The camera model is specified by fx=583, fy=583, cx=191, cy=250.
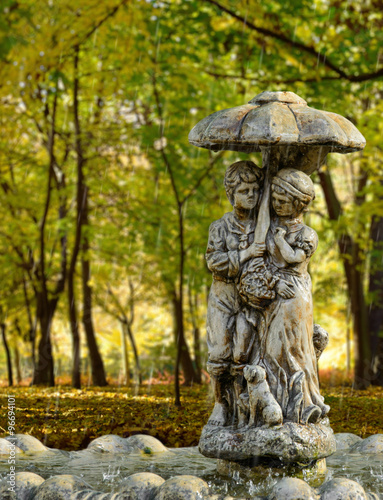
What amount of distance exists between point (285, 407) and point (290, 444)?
1.04ft

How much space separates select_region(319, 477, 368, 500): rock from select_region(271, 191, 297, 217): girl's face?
210cm

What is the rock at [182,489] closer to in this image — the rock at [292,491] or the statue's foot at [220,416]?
the rock at [292,491]

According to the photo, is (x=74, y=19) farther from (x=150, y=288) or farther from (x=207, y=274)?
(x=150, y=288)

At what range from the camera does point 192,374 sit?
13656 millimetres

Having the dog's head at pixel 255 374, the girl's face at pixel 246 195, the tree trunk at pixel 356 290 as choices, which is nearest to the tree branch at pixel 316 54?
the tree trunk at pixel 356 290

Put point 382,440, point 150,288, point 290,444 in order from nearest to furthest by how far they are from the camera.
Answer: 1. point 290,444
2. point 382,440
3. point 150,288

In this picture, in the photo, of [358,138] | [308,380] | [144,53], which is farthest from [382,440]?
[144,53]

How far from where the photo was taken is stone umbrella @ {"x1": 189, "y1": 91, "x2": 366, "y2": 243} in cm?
444

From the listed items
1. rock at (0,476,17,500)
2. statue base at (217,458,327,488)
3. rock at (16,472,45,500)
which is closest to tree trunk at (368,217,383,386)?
statue base at (217,458,327,488)

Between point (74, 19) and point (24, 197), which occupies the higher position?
point (74, 19)

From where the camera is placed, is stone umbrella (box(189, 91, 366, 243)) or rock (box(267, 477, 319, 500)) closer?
rock (box(267, 477, 319, 500))

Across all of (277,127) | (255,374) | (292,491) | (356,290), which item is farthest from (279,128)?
(356,290)

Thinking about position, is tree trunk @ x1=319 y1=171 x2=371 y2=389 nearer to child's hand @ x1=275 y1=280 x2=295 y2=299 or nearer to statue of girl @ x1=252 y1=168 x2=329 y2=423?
statue of girl @ x1=252 y1=168 x2=329 y2=423

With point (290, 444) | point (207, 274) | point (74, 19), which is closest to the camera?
point (290, 444)
